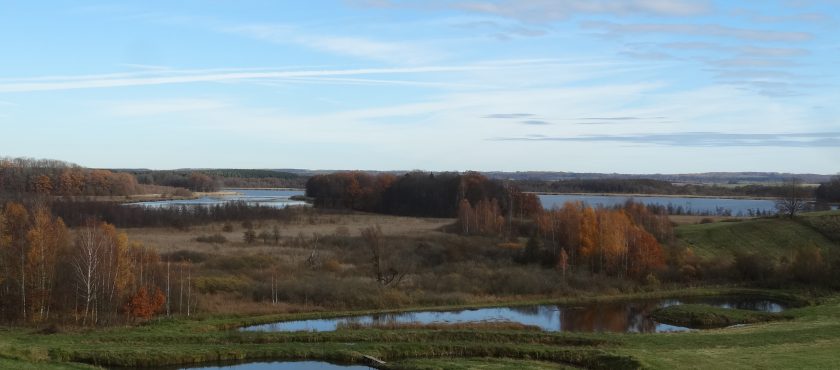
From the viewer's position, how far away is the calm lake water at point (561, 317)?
36656mm

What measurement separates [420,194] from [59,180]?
6995 cm

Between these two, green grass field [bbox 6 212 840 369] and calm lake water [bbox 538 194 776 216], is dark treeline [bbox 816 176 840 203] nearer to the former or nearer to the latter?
calm lake water [bbox 538 194 776 216]

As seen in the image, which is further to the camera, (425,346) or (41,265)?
(41,265)

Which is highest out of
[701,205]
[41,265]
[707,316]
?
[41,265]

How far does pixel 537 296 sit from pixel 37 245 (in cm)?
2944

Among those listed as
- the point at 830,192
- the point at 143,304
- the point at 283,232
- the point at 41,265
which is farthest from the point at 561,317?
the point at 830,192

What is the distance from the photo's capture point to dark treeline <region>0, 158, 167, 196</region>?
125 metres

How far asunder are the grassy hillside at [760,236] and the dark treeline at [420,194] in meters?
31.7

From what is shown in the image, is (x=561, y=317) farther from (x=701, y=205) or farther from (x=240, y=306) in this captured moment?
(x=701, y=205)

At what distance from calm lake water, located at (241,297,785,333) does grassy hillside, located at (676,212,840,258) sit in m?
20.7

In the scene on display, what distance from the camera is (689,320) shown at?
39.8 metres

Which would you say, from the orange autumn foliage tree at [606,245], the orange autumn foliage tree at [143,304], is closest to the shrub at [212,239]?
the orange autumn foliage tree at [606,245]

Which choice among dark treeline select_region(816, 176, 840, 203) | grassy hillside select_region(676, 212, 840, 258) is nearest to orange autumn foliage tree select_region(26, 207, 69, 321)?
grassy hillside select_region(676, 212, 840, 258)

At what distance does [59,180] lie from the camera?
137250 mm
